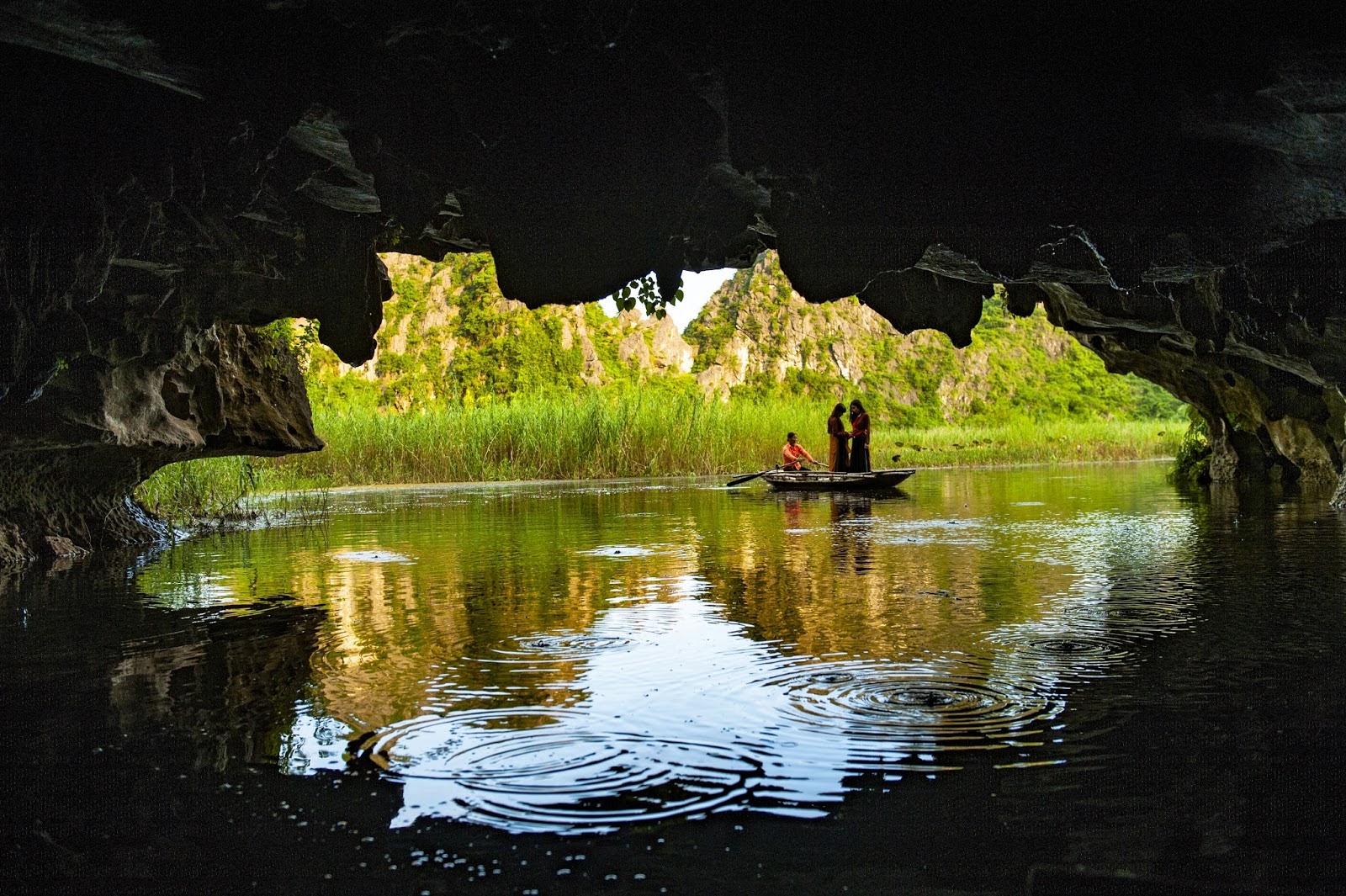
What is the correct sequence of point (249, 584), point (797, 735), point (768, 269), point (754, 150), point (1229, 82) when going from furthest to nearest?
1. point (768, 269)
2. point (249, 584)
3. point (754, 150)
4. point (1229, 82)
5. point (797, 735)

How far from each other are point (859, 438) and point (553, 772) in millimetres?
18767

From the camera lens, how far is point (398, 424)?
28875 millimetres

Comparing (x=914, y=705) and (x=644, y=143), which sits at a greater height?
(x=644, y=143)

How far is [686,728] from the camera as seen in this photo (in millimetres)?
4984

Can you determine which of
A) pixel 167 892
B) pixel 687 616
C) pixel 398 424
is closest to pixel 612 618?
pixel 687 616

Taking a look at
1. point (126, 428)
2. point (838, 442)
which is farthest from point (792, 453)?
point (126, 428)

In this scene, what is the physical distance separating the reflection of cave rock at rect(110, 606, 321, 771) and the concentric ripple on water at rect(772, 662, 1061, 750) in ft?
7.11

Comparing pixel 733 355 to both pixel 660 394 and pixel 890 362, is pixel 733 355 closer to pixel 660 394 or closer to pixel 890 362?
pixel 890 362

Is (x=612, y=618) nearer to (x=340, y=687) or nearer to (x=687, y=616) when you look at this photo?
(x=687, y=616)

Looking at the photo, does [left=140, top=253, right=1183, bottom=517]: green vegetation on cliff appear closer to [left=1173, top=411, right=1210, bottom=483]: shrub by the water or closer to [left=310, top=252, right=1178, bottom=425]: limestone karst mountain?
[left=310, top=252, right=1178, bottom=425]: limestone karst mountain

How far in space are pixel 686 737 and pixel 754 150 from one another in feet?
15.7

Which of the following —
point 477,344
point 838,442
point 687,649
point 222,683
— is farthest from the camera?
point 477,344

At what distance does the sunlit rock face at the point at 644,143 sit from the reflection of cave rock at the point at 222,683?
10.3 feet

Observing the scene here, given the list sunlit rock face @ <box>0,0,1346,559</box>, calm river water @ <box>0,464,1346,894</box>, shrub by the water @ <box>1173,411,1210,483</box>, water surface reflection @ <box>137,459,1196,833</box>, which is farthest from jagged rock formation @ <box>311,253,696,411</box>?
calm river water @ <box>0,464,1346,894</box>
